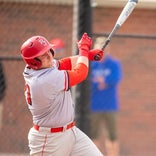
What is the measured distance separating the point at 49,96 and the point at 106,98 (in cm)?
277

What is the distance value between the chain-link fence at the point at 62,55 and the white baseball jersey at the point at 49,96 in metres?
3.13

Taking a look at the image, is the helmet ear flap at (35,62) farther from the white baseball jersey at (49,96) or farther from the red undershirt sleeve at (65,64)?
the red undershirt sleeve at (65,64)

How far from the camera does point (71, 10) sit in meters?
9.33

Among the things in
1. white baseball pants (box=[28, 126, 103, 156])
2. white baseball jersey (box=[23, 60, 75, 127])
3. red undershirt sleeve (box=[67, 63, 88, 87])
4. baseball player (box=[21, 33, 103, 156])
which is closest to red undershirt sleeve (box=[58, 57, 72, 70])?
baseball player (box=[21, 33, 103, 156])

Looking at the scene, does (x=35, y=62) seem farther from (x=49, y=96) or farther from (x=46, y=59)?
(x=49, y=96)

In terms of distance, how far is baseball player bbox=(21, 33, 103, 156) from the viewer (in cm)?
514

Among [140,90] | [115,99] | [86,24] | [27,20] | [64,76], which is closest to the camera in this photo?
[64,76]

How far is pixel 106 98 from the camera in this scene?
25.8ft

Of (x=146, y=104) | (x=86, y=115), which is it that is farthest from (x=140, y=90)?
(x=86, y=115)

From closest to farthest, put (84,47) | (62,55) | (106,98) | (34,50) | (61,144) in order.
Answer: (34,50) < (61,144) < (84,47) < (106,98) < (62,55)

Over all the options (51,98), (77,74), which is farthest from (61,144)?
(77,74)

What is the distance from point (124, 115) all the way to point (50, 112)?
15.4ft

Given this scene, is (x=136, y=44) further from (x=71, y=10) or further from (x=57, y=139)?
(x=57, y=139)

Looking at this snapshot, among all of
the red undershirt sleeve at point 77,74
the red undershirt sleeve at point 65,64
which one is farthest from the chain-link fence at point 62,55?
the red undershirt sleeve at point 77,74
